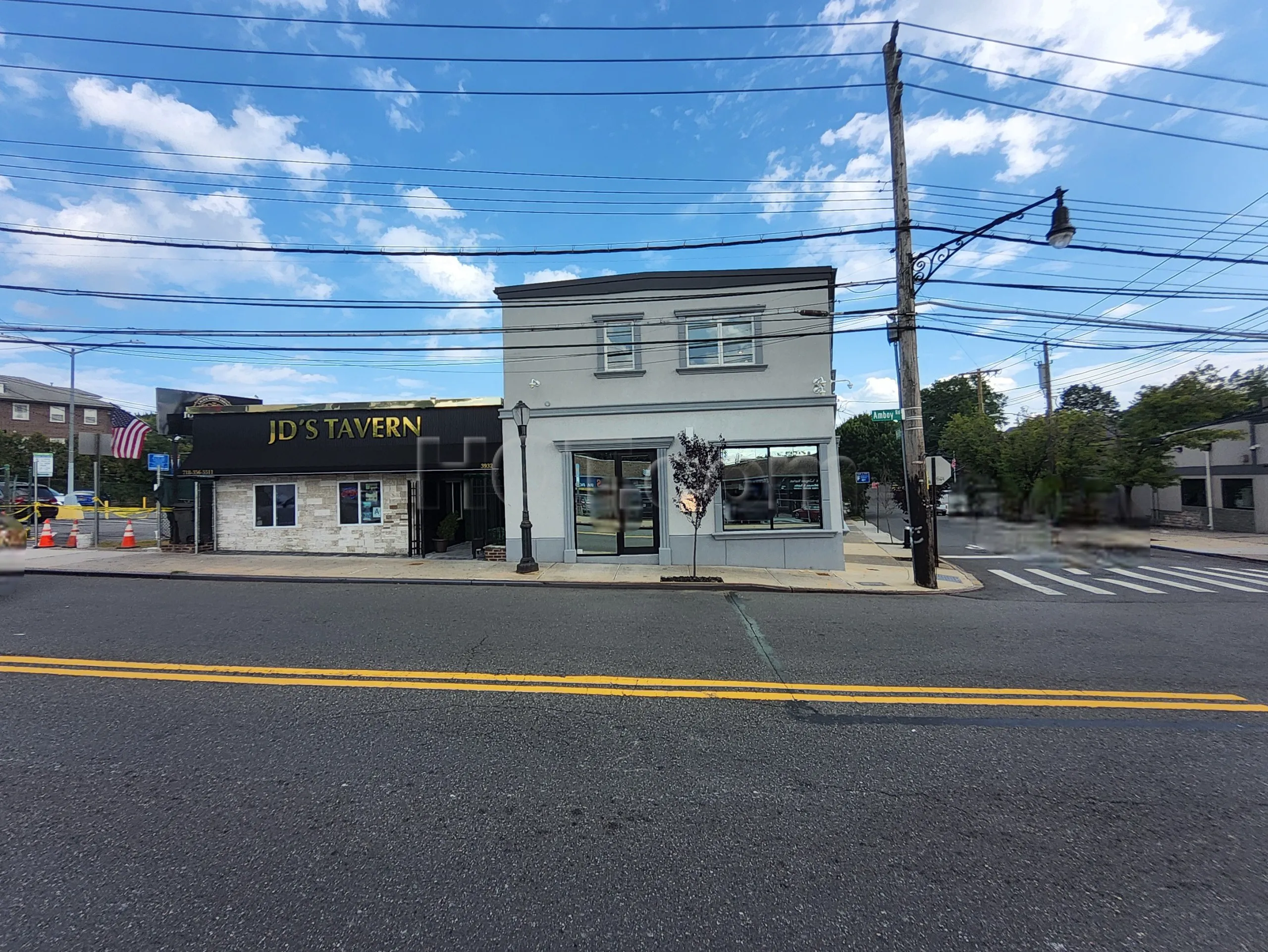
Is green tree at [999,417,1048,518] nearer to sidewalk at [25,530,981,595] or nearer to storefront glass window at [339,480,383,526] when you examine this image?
sidewalk at [25,530,981,595]

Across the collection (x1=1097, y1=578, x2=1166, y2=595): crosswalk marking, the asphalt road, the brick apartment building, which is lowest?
(x1=1097, y1=578, x2=1166, y2=595): crosswalk marking

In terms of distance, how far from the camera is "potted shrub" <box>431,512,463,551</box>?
49.4 ft

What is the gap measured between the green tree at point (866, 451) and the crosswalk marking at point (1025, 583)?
95.6ft

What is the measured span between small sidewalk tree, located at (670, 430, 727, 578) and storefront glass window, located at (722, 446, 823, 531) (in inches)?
51.8

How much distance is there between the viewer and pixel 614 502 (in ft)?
45.8

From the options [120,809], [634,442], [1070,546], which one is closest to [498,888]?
[120,809]

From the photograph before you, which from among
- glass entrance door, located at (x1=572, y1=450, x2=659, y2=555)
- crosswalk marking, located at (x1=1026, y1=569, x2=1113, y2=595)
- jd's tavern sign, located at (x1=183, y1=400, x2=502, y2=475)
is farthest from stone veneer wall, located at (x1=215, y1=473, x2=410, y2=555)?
crosswalk marking, located at (x1=1026, y1=569, x2=1113, y2=595)

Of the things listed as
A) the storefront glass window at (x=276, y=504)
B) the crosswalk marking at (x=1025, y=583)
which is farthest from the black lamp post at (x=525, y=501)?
the crosswalk marking at (x=1025, y=583)

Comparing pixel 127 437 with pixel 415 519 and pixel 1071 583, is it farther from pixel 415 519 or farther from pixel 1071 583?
pixel 1071 583

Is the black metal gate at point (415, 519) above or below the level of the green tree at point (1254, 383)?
below

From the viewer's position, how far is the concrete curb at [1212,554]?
15.0m

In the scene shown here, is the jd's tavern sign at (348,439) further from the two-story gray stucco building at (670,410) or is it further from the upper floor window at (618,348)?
the upper floor window at (618,348)

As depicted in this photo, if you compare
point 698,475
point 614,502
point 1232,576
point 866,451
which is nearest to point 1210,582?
point 1232,576

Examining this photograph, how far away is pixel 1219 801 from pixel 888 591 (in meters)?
7.68
